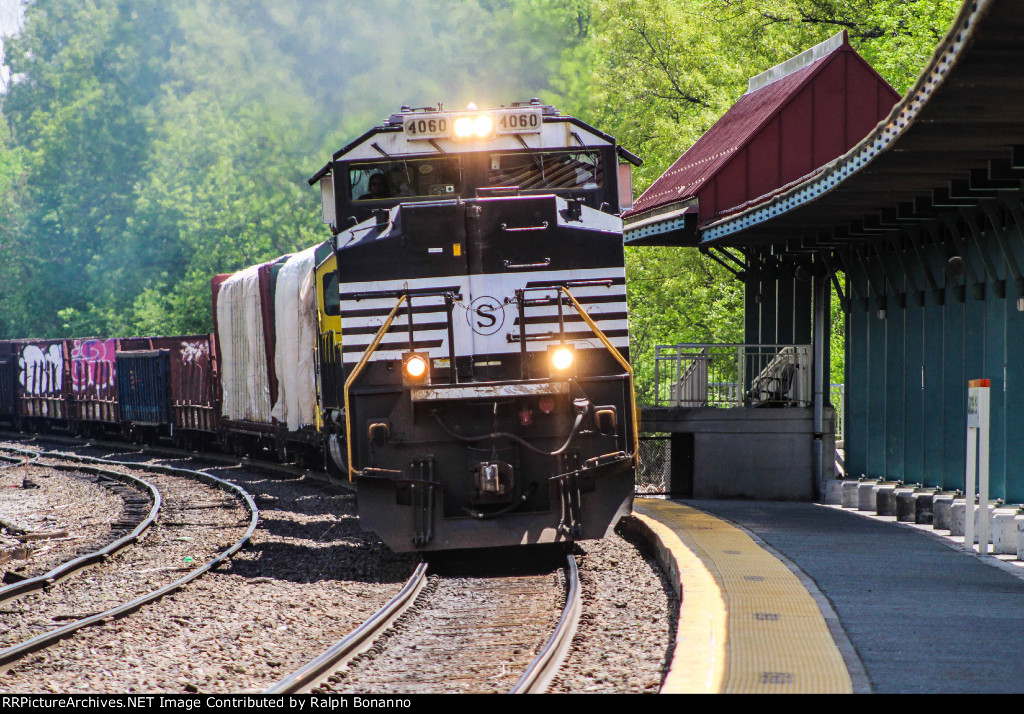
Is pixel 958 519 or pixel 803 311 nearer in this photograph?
pixel 958 519

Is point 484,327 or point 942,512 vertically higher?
point 484,327

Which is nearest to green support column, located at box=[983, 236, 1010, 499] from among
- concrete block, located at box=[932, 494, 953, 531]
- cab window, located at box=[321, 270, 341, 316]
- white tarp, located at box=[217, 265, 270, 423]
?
concrete block, located at box=[932, 494, 953, 531]

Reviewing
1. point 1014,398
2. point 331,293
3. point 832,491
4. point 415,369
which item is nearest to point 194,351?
point 331,293

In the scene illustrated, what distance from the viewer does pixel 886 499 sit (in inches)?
568

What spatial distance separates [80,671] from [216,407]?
701 inches

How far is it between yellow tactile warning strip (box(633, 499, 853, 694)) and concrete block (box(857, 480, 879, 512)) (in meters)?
4.65

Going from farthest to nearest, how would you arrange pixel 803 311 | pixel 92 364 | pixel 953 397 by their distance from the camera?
pixel 92 364
pixel 803 311
pixel 953 397

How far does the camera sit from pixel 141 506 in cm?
Answer: 1744

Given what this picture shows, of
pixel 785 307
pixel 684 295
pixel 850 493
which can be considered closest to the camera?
pixel 850 493

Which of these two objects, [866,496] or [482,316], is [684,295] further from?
[482,316]

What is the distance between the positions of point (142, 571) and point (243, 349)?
9904mm

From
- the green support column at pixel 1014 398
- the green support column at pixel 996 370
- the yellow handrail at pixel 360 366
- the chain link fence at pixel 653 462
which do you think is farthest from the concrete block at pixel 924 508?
the chain link fence at pixel 653 462

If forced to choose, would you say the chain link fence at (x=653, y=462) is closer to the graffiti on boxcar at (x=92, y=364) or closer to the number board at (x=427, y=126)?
the graffiti on boxcar at (x=92, y=364)

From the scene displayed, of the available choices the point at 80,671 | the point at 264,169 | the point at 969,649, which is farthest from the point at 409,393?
the point at 264,169
